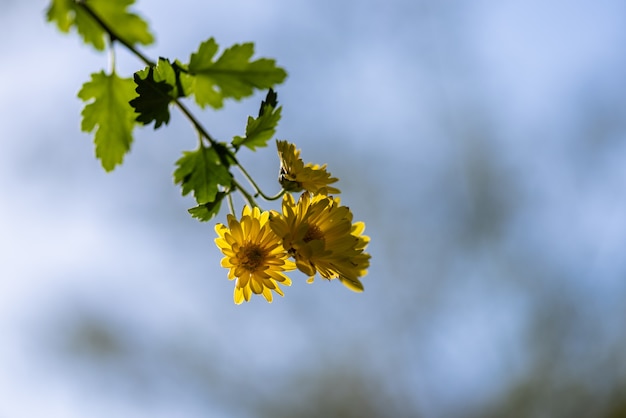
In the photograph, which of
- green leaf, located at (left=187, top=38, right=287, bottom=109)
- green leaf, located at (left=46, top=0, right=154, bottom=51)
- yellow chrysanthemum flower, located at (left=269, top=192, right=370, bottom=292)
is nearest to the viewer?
yellow chrysanthemum flower, located at (left=269, top=192, right=370, bottom=292)

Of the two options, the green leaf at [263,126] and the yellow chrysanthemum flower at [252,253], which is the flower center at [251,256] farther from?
the green leaf at [263,126]

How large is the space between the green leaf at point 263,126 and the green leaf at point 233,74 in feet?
0.39

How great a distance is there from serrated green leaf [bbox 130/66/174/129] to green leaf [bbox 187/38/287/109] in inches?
4.4

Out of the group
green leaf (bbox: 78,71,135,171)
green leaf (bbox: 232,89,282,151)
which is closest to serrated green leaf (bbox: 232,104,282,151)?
green leaf (bbox: 232,89,282,151)

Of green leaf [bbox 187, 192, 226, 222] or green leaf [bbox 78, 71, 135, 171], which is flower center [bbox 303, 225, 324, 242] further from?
green leaf [bbox 78, 71, 135, 171]

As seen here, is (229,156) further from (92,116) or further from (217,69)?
(92,116)

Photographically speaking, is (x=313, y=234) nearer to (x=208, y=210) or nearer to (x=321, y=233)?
(x=321, y=233)

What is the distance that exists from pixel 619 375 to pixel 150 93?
4639 mm

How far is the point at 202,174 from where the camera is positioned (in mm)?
758

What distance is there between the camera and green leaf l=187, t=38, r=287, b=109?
2.82ft

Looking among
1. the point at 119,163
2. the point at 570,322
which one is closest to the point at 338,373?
the point at 570,322

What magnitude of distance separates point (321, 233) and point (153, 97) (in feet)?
0.92

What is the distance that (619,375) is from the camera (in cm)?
438

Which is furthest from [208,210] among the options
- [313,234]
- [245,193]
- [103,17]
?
[103,17]
